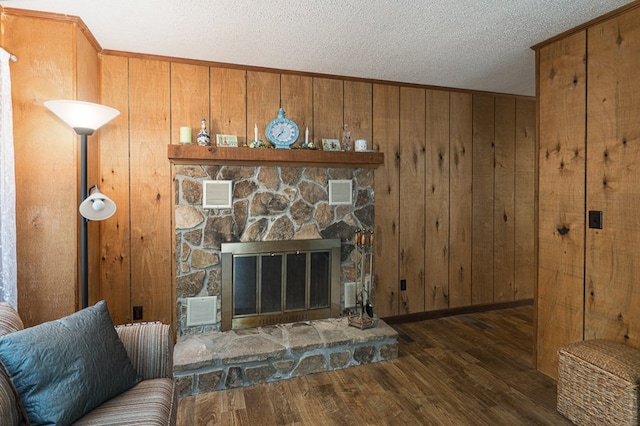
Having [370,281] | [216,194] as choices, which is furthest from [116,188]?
[370,281]

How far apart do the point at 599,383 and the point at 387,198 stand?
2.14 metres

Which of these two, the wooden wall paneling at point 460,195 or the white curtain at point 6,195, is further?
the wooden wall paneling at point 460,195

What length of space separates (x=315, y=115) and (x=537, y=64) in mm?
1835

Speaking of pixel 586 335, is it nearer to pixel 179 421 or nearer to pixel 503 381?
pixel 503 381

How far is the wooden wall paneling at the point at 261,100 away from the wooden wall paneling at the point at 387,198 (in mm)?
1008

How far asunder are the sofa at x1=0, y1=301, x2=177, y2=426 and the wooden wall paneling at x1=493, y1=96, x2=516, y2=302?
3.61 meters

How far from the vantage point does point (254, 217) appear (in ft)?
10.0

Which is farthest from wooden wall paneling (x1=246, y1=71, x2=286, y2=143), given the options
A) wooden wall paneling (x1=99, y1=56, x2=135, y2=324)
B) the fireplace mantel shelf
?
wooden wall paneling (x1=99, y1=56, x2=135, y2=324)

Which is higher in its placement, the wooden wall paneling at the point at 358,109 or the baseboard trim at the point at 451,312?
the wooden wall paneling at the point at 358,109

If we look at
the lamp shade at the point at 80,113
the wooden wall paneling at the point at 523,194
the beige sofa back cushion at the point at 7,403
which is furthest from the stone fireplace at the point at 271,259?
the wooden wall paneling at the point at 523,194

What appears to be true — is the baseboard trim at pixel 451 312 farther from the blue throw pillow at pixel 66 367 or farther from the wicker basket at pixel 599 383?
the blue throw pillow at pixel 66 367

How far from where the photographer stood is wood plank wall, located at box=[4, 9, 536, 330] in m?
2.81

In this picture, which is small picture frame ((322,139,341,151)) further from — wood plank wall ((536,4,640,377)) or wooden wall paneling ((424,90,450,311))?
wood plank wall ((536,4,640,377))

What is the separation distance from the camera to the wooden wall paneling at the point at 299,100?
10.5 feet
